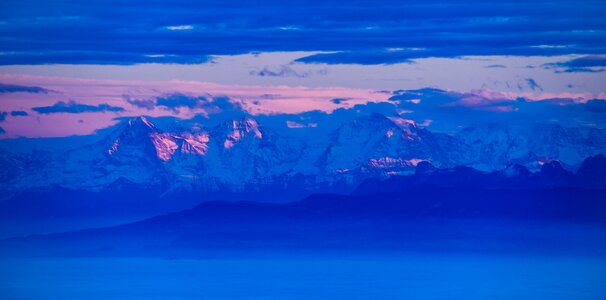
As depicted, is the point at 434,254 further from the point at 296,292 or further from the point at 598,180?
the point at 296,292

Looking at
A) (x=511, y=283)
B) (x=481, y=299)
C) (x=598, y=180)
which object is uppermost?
(x=598, y=180)

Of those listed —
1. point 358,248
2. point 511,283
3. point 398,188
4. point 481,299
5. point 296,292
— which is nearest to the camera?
point 481,299

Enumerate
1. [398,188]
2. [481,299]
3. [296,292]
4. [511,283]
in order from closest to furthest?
[481,299], [296,292], [511,283], [398,188]

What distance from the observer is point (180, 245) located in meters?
158

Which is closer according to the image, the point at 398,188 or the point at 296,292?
the point at 296,292

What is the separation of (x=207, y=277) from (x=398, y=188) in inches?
1636

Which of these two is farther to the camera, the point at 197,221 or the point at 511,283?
the point at 197,221

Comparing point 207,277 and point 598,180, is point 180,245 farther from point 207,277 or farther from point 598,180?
point 598,180

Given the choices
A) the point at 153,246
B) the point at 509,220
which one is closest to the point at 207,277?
the point at 153,246

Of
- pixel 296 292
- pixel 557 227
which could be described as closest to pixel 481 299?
pixel 296 292

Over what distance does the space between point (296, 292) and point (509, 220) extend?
51.6 meters

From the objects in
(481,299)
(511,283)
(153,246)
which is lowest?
(481,299)

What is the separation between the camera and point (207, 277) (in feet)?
468

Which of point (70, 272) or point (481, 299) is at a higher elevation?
point (70, 272)
